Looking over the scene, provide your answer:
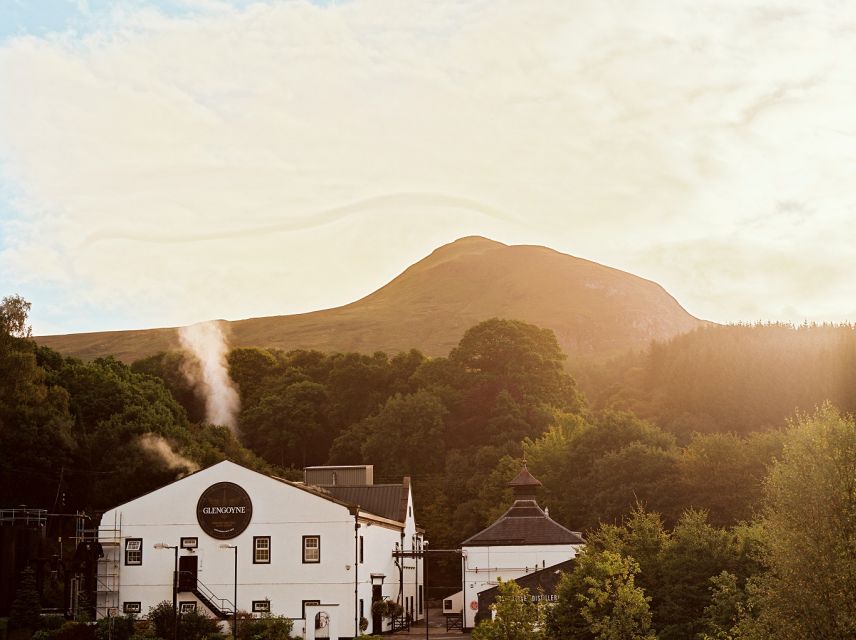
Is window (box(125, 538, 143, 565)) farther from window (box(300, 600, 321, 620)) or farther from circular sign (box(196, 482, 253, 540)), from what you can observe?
window (box(300, 600, 321, 620))

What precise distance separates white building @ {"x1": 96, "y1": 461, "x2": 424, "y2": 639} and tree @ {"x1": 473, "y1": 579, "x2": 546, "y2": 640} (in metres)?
19.1

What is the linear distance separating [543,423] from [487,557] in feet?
86.9

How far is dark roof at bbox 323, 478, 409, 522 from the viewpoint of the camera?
61875 mm

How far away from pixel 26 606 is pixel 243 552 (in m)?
10.3

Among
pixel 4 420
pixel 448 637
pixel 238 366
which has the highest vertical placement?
pixel 238 366

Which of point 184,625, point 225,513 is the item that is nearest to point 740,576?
point 184,625

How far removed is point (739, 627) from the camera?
28.5 metres

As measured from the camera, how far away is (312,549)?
A: 50156 mm

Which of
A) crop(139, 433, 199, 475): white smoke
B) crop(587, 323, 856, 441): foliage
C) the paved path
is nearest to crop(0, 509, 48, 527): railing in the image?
crop(139, 433, 199, 475): white smoke

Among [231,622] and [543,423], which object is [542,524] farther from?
[543,423]

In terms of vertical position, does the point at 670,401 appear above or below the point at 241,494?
above

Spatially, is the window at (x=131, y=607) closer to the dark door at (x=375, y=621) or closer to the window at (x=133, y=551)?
the window at (x=133, y=551)

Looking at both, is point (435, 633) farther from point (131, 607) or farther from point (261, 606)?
point (131, 607)

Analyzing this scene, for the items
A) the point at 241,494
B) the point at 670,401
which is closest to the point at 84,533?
the point at 241,494
